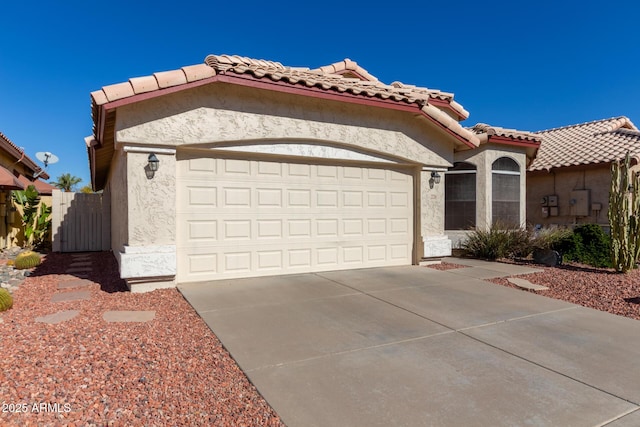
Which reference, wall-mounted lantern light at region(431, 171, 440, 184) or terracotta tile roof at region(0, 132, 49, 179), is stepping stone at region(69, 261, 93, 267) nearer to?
terracotta tile roof at region(0, 132, 49, 179)

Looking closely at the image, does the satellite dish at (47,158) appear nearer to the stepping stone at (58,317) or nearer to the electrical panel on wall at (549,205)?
the stepping stone at (58,317)

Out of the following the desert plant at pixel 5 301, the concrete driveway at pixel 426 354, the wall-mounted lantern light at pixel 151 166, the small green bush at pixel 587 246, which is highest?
the wall-mounted lantern light at pixel 151 166

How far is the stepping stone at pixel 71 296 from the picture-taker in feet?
21.1

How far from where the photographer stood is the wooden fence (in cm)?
1395

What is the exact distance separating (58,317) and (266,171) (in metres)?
4.30

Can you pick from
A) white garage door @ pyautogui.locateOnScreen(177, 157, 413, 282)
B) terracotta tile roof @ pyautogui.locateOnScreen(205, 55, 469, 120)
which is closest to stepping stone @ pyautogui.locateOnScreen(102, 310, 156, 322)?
white garage door @ pyautogui.locateOnScreen(177, 157, 413, 282)

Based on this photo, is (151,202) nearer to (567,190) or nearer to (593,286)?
(593,286)

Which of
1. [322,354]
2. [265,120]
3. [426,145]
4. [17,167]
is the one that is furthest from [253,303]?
[17,167]

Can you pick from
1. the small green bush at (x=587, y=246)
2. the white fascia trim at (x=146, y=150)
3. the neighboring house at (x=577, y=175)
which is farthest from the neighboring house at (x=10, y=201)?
the neighboring house at (x=577, y=175)

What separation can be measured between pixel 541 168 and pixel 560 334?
12.5 metres

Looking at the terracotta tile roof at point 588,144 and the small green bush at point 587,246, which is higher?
the terracotta tile roof at point 588,144

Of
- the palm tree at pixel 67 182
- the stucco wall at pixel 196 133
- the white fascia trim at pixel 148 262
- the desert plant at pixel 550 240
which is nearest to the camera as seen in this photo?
the white fascia trim at pixel 148 262

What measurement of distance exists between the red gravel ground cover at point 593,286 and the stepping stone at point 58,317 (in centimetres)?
747

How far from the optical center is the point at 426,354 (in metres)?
4.21
